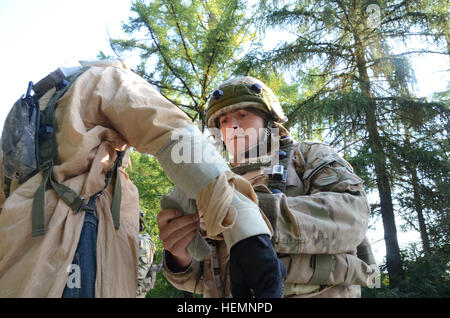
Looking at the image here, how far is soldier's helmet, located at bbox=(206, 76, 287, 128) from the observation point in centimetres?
342

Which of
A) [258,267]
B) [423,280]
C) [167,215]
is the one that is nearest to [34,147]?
[167,215]

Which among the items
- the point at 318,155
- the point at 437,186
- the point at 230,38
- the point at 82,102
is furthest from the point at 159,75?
the point at 82,102

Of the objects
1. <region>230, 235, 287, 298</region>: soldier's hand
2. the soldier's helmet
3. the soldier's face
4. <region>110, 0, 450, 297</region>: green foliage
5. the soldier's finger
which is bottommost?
<region>230, 235, 287, 298</region>: soldier's hand

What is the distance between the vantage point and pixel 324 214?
2586 millimetres

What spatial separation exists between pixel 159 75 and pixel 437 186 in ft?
23.4

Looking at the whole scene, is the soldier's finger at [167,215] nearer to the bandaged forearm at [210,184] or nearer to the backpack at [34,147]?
the backpack at [34,147]

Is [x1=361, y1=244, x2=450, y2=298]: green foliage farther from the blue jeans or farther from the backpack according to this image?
the backpack

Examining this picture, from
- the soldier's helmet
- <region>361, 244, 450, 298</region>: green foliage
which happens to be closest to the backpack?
the soldier's helmet

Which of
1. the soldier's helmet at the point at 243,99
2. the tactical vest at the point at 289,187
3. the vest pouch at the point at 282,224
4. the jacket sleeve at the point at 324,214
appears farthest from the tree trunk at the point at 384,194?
the vest pouch at the point at 282,224

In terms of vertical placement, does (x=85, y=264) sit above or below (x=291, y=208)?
below

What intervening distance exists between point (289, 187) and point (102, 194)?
1.54m

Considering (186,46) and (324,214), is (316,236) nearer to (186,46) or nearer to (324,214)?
(324,214)

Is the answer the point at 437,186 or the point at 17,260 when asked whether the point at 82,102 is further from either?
the point at 437,186

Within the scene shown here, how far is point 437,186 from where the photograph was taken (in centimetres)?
832
